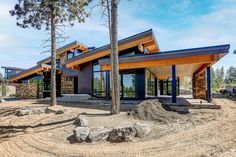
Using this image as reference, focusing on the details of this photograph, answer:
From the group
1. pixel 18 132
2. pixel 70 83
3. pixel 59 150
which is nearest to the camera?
pixel 59 150

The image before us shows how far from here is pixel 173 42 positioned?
21.6 m

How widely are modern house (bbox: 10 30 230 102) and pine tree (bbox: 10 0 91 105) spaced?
10.9 feet

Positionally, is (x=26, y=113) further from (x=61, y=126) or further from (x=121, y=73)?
(x=121, y=73)

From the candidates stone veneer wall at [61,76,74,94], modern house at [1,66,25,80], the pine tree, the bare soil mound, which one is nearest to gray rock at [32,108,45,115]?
the pine tree

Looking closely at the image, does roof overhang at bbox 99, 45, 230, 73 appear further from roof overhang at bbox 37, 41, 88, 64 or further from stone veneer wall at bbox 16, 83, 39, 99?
stone veneer wall at bbox 16, 83, 39, 99

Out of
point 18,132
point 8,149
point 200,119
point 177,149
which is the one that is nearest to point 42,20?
point 18,132

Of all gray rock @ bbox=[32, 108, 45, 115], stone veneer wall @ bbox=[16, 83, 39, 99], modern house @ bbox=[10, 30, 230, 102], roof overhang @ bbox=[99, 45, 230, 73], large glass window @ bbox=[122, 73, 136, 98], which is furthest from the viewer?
stone veneer wall @ bbox=[16, 83, 39, 99]

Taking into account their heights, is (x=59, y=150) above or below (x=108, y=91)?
below

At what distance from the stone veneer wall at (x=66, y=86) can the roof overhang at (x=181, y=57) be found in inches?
392

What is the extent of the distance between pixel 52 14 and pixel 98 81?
22.5 ft

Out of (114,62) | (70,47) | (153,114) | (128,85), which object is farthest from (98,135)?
(70,47)

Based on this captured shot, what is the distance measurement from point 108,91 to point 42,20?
6.51m

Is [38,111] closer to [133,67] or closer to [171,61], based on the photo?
[133,67]

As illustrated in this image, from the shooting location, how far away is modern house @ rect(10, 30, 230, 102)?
1249cm
